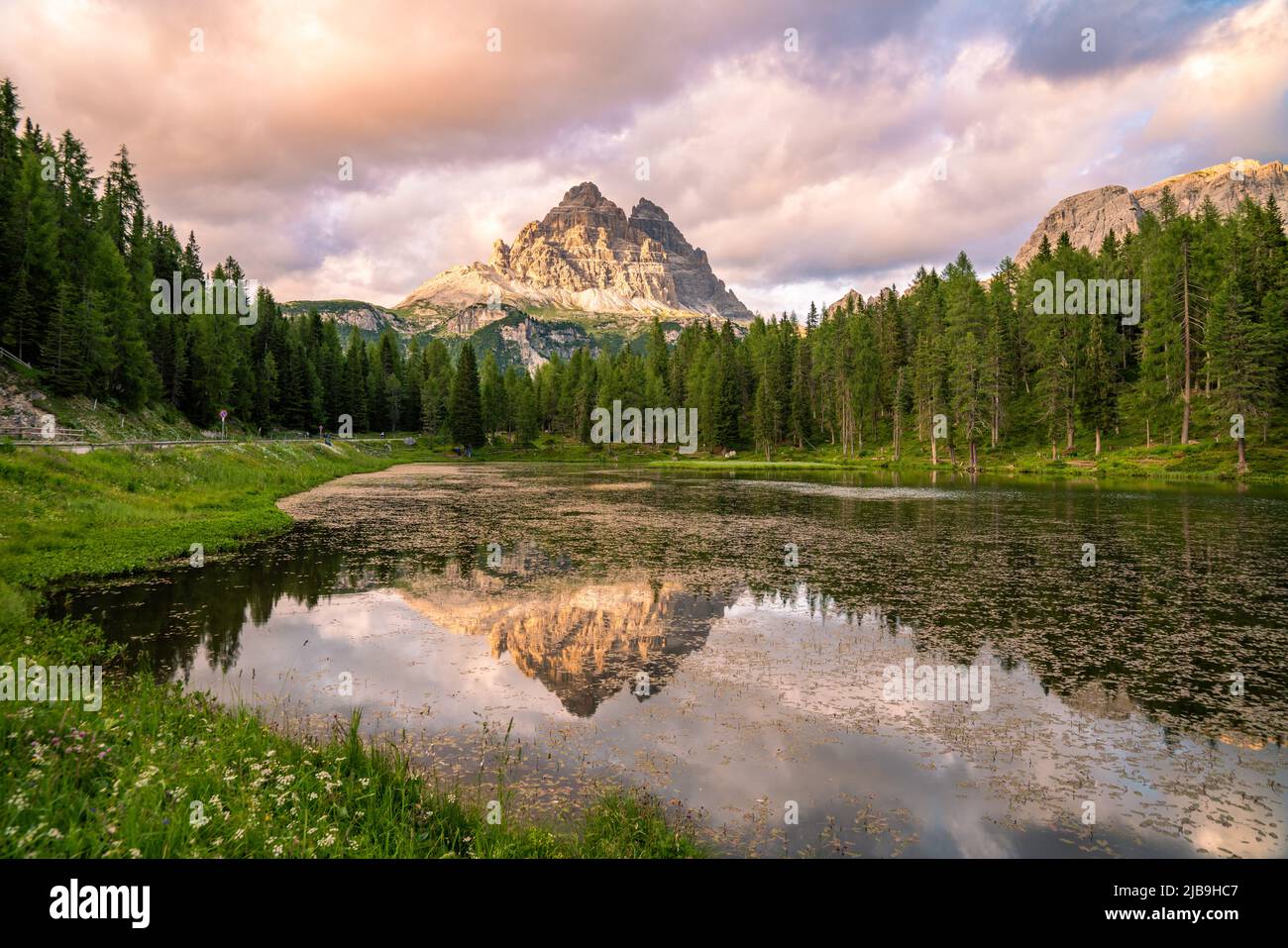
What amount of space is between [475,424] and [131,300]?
223 feet

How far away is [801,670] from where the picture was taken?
575 inches

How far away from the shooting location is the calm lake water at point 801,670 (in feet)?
29.3

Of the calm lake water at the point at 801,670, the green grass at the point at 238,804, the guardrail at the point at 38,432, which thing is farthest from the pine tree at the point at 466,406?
the green grass at the point at 238,804

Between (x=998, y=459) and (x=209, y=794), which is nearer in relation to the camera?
(x=209, y=794)

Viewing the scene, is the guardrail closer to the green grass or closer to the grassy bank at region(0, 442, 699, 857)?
the grassy bank at region(0, 442, 699, 857)

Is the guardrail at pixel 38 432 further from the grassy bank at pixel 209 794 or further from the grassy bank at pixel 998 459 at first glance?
the grassy bank at pixel 998 459

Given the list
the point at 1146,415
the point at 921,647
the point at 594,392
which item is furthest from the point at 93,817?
the point at 594,392

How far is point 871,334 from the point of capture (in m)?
128

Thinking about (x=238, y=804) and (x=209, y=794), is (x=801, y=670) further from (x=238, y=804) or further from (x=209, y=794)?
(x=209, y=794)

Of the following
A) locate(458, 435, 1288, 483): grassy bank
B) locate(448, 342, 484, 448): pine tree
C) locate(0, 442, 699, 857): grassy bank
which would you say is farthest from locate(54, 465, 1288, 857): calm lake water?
locate(448, 342, 484, 448): pine tree

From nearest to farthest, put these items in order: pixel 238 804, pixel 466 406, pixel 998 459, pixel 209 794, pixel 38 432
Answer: pixel 238 804 → pixel 209 794 → pixel 38 432 → pixel 998 459 → pixel 466 406

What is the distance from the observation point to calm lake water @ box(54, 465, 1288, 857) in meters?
8.93

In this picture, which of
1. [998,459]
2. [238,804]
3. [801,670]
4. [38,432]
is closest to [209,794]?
[238,804]
